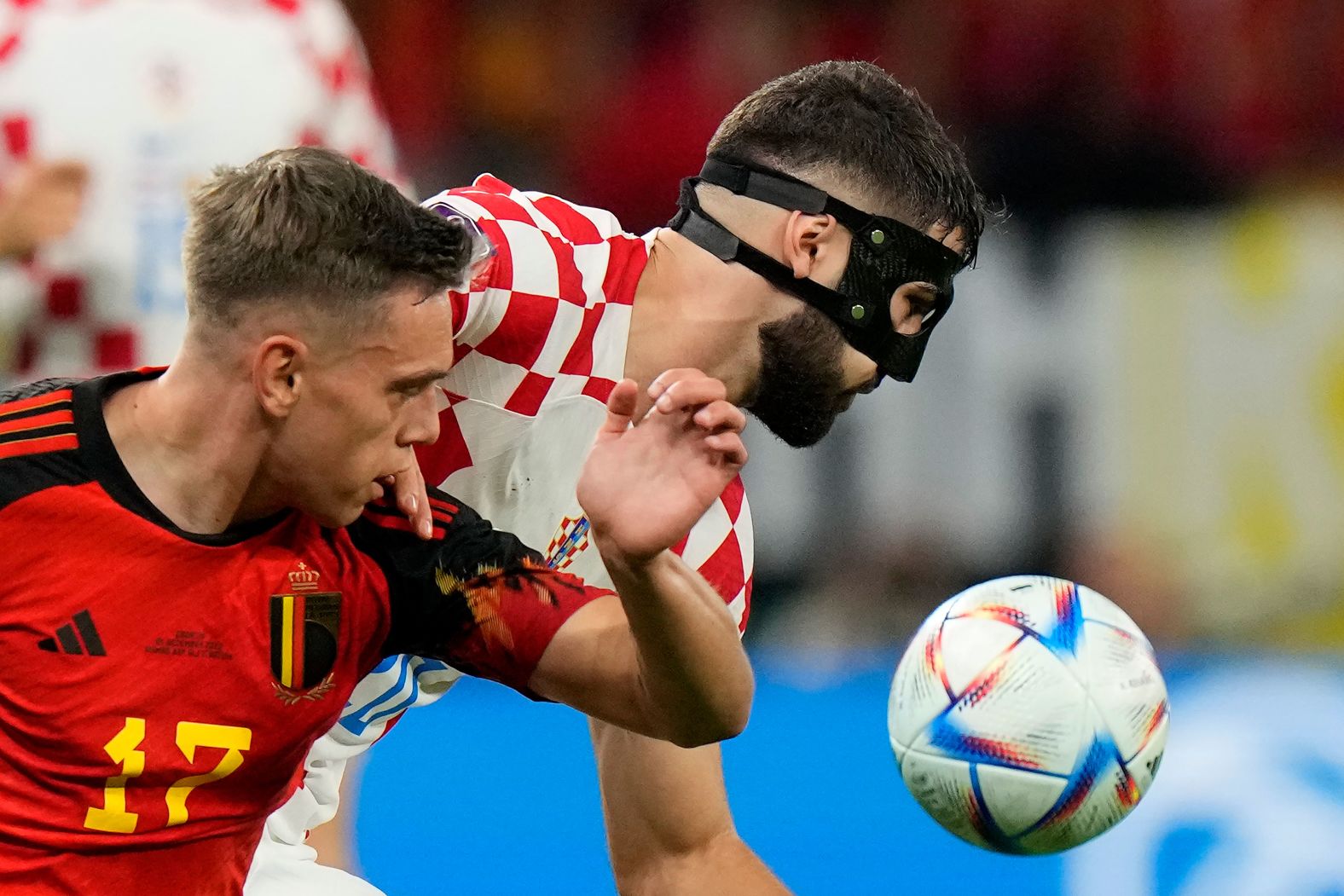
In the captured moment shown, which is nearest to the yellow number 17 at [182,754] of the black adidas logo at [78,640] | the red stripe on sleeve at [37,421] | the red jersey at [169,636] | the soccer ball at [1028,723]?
the red jersey at [169,636]

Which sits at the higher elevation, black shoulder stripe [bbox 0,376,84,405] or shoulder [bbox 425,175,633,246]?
shoulder [bbox 425,175,633,246]

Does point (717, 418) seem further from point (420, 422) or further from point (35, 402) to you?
point (35, 402)

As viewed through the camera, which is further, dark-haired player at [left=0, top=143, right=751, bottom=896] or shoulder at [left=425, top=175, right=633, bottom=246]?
shoulder at [left=425, top=175, right=633, bottom=246]

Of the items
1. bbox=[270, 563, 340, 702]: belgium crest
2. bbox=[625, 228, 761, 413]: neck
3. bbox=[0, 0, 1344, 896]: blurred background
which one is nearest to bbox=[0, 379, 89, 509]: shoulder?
bbox=[270, 563, 340, 702]: belgium crest

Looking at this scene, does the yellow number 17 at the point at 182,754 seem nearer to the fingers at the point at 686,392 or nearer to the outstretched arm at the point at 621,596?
the outstretched arm at the point at 621,596

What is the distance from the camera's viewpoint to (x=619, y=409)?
86.7 inches

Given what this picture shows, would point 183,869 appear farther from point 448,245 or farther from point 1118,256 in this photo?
point 1118,256

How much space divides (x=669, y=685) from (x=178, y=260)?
2.04 meters

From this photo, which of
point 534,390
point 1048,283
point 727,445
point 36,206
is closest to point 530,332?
point 534,390

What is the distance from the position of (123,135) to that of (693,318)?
1408 millimetres

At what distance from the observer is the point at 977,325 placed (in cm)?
701

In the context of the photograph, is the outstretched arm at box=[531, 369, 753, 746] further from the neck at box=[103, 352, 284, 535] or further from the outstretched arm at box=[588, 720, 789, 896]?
the outstretched arm at box=[588, 720, 789, 896]

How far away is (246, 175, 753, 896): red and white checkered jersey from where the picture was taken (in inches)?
116

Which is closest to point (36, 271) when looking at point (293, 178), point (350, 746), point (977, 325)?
point (350, 746)
